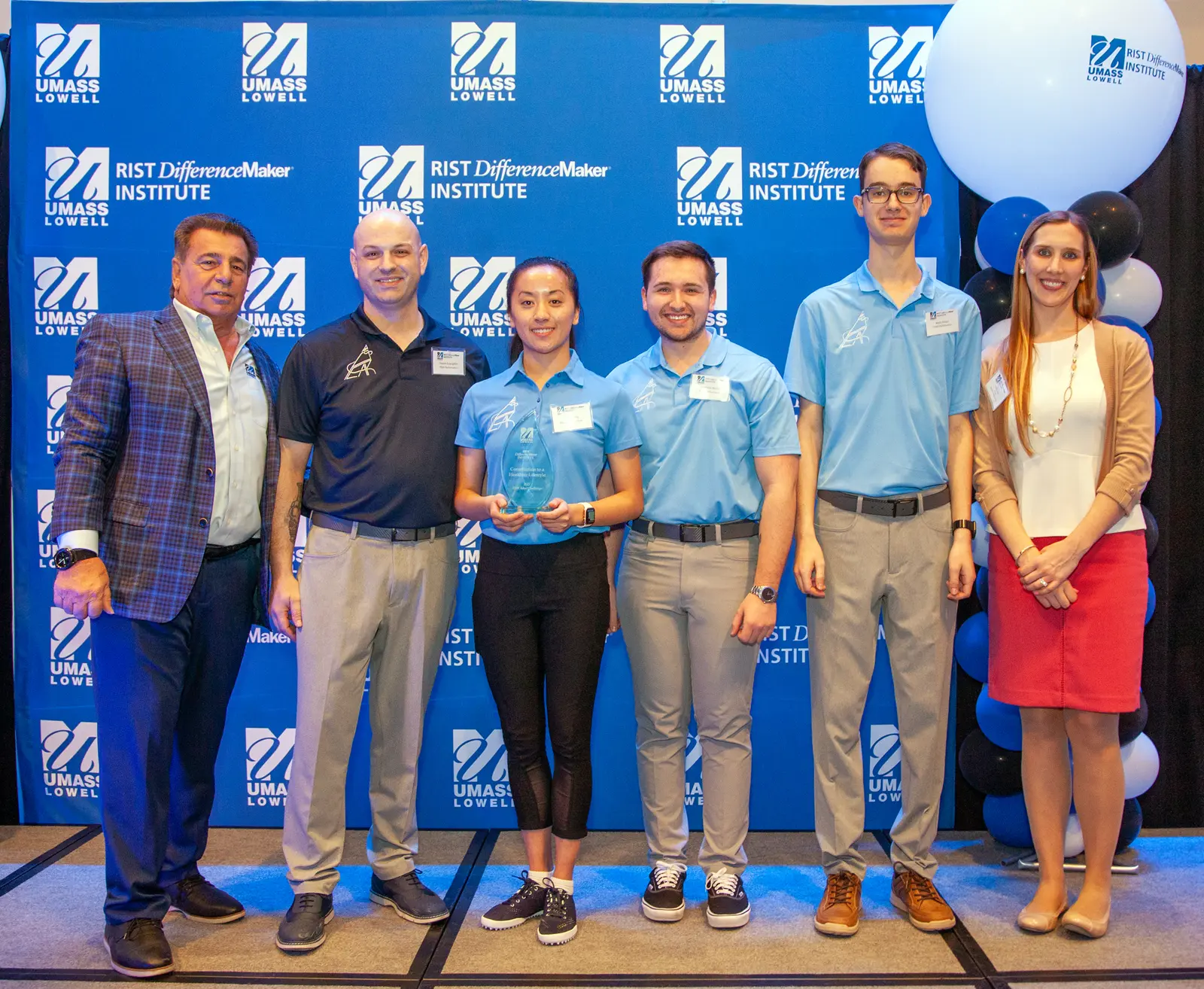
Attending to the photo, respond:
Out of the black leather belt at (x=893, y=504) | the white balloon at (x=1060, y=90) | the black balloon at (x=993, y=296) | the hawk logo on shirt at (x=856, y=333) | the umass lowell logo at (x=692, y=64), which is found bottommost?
the black leather belt at (x=893, y=504)

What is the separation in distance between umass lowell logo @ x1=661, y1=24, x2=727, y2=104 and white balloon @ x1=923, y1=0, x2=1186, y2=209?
768 millimetres

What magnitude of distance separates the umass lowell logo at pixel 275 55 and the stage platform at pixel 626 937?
2714mm

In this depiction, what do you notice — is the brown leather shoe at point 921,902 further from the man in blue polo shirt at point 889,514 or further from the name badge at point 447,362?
the name badge at point 447,362

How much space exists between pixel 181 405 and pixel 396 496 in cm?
59

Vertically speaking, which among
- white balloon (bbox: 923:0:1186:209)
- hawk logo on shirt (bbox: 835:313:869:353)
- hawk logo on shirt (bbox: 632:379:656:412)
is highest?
white balloon (bbox: 923:0:1186:209)

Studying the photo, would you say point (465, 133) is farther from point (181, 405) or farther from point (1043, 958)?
point (1043, 958)

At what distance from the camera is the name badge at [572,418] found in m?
2.51

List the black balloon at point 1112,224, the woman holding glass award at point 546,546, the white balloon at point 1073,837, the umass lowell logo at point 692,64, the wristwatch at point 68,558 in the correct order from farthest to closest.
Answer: the umass lowell logo at point 692,64
the white balloon at point 1073,837
the black balloon at point 1112,224
the woman holding glass award at point 546,546
the wristwatch at point 68,558

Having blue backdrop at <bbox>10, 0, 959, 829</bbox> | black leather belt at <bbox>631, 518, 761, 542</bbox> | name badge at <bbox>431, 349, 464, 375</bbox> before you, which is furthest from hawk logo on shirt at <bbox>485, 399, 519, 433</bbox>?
blue backdrop at <bbox>10, 0, 959, 829</bbox>

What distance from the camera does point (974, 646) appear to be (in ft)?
10.2

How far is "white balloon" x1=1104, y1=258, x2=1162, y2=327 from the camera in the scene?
307 centimetres

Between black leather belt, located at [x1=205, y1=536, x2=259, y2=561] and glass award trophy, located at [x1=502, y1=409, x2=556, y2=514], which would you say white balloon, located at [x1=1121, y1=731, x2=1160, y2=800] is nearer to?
glass award trophy, located at [x1=502, y1=409, x2=556, y2=514]

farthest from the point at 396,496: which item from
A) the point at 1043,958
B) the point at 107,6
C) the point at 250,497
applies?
the point at 107,6

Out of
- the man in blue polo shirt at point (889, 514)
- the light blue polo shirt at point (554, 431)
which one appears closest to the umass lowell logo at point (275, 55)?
the light blue polo shirt at point (554, 431)
